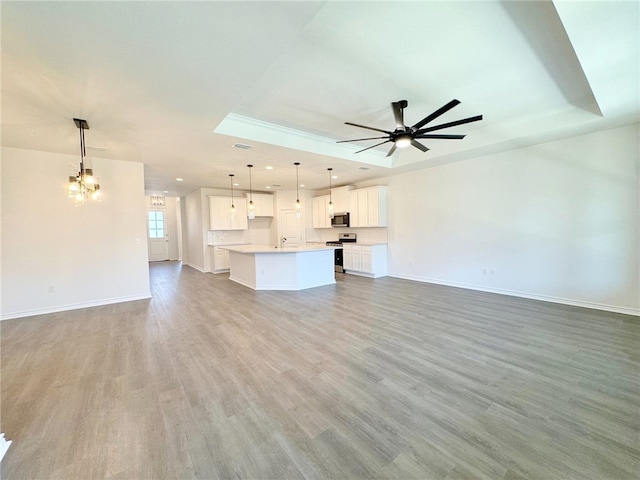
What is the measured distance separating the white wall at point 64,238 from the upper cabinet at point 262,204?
12.9ft

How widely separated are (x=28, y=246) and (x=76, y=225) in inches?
26.7

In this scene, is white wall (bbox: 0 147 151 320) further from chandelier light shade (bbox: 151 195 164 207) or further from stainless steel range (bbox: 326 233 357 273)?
chandelier light shade (bbox: 151 195 164 207)

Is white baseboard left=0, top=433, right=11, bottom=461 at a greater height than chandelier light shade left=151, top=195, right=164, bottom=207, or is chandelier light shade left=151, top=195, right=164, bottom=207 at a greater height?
chandelier light shade left=151, top=195, right=164, bottom=207

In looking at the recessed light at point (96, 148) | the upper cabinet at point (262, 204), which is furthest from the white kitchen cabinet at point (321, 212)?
the recessed light at point (96, 148)

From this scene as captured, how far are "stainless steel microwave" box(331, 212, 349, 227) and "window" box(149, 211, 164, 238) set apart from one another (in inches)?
342

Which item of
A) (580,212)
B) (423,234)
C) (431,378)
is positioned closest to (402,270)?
(423,234)

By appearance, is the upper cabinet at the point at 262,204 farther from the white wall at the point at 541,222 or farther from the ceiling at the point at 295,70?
the white wall at the point at 541,222

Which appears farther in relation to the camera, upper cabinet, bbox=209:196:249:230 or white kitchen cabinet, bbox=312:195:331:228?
white kitchen cabinet, bbox=312:195:331:228

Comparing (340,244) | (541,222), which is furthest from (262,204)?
(541,222)

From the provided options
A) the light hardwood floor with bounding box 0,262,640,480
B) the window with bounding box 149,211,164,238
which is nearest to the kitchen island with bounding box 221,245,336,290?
the light hardwood floor with bounding box 0,262,640,480

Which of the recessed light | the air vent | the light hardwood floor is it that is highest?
the recessed light

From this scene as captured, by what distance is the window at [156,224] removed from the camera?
11.8 metres

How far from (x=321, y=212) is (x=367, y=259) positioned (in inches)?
98.5

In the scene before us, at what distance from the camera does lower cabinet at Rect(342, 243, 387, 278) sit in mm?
6938
